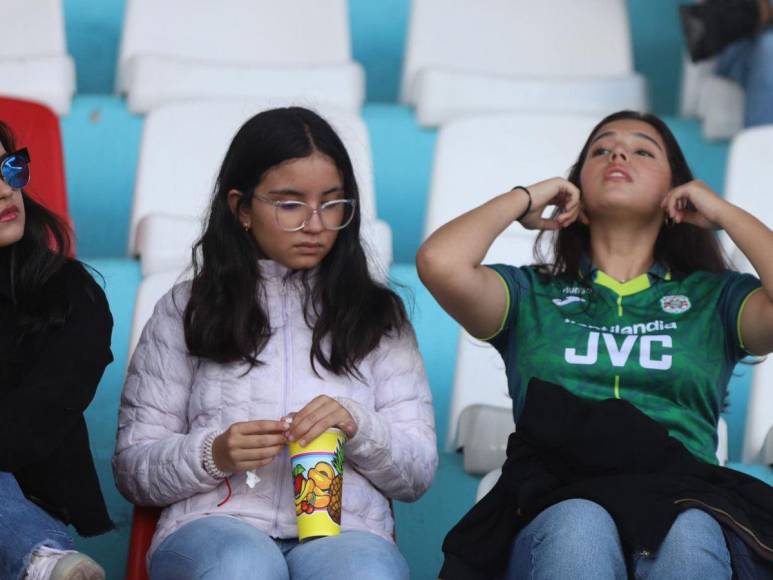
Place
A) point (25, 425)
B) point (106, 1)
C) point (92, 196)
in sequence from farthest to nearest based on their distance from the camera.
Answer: point (106, 1)
point (92, 196)
point (25, 425)

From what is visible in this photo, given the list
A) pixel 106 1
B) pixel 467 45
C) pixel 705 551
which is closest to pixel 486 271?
pixel 705 551

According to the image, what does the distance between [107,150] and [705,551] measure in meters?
2.12

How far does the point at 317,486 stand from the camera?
6.01 ft

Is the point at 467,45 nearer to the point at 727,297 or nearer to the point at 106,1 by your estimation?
the point at 106,1

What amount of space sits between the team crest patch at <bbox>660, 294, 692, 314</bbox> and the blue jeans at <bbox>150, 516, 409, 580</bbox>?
547 millimetres

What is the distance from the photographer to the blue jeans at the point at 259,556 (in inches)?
72.9

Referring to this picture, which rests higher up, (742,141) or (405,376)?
(742,141)

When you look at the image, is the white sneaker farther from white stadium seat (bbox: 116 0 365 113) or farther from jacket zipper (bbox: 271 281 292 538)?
white stadium seat (bbox: 116 0 365 113)

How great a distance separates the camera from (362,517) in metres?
2.05

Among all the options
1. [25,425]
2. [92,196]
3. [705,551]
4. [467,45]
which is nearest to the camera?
[705,551]

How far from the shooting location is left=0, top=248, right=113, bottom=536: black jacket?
198 centimetres

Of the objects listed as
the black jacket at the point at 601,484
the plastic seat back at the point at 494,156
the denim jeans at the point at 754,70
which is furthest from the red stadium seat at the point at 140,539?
the denim jeans at the point at 754,70

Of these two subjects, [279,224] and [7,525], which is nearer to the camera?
[7,525]

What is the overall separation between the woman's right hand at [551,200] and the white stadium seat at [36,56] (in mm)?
1542
